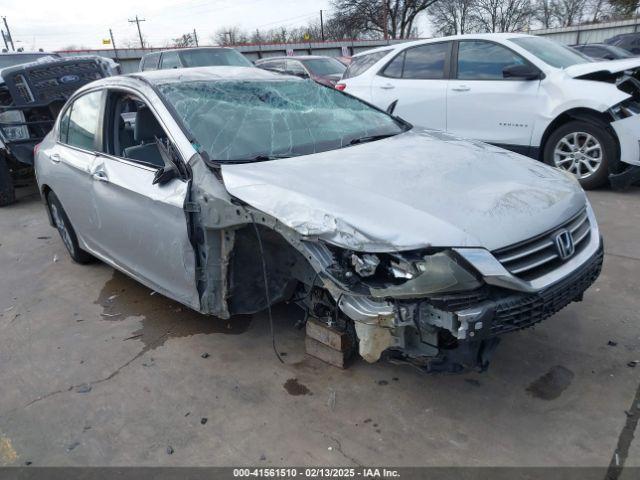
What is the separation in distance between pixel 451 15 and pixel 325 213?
53.7 metres

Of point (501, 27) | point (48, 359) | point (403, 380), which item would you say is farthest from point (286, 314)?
point (501, 27)

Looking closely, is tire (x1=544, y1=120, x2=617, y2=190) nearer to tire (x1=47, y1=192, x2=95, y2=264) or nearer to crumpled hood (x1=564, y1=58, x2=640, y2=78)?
crumpled hood (x1=564, y1=58, x2=640, y2=78)

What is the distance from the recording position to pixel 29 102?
7105mm

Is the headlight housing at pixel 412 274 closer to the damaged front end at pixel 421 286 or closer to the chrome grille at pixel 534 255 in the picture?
the damaged front end at pixel 421 286

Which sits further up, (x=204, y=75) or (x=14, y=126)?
(x=204, y=75)

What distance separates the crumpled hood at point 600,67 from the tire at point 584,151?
508 mm

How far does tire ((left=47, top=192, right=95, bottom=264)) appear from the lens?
182 inches

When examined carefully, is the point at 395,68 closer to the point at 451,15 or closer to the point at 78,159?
the point at 78,159

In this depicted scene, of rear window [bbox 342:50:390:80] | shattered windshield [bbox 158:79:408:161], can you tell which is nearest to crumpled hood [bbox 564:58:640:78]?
rear window [bbox 342:50:390:80]

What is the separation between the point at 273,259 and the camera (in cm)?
298

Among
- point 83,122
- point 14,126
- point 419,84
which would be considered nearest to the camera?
point 83,122

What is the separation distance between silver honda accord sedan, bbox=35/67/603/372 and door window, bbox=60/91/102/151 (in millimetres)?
25

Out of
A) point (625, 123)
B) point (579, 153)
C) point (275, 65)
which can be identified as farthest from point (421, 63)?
point (275, 65)

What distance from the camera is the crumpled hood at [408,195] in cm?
222
